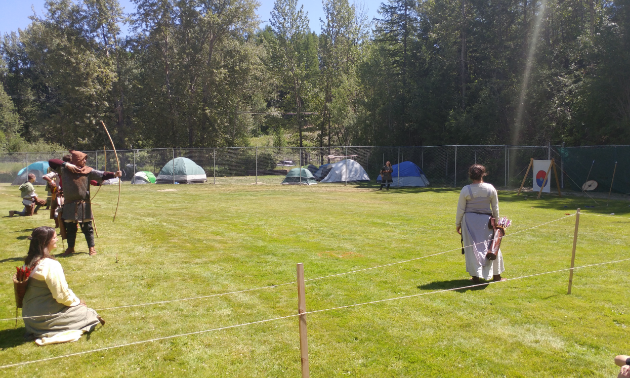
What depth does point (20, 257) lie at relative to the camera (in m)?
8.88

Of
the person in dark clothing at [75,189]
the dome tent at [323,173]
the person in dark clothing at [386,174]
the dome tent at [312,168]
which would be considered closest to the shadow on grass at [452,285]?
the person in dark clothing at [75,189]

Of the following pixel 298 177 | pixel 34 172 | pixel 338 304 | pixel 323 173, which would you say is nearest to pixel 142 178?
pixel 34 172

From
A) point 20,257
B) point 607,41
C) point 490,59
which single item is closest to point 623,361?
point 20,257

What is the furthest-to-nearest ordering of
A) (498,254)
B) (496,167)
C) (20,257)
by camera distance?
(496,167)
(20,257)
(498,254)

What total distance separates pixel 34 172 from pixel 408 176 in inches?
Answer: 883

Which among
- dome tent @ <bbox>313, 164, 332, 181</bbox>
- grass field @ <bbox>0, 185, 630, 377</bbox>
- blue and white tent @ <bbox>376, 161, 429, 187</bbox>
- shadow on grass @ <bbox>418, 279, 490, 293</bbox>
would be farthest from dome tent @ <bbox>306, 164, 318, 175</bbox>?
shadow on grass @ <bbox>418, 279, 490, 293</bbox>

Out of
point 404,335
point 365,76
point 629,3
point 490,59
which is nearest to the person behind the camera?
point 404,335

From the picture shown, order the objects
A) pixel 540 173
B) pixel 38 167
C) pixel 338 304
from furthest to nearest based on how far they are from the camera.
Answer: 1. pixel 38 167
2. pixel 540 173
3. pixel 338 304

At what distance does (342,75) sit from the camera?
152ft

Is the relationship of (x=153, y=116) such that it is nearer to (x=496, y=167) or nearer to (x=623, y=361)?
(x=496, y=167)

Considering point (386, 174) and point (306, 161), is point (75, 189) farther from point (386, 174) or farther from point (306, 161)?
point (306, 161)

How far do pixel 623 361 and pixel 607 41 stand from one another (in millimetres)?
24874

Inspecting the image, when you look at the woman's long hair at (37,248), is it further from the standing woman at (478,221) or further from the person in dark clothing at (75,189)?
the standing woman at (478,221)

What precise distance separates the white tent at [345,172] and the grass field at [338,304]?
1754 centimetres
